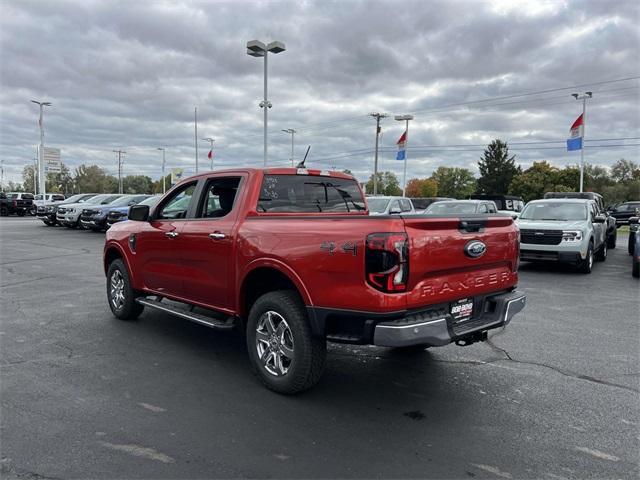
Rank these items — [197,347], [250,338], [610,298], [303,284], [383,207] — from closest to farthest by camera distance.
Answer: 1. [303,284]
2. [250,338]
3. [197,347]
4. [610,298]
5. [383,207]

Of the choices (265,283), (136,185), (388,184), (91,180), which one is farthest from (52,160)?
(388,184)

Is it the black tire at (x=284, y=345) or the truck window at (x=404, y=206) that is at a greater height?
the truck window at (x=404, y=206)

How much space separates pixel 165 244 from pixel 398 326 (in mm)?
3116

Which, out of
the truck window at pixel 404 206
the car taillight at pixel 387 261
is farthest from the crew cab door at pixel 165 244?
the truck window at pixel 404 206

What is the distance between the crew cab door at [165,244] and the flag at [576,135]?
30028mm

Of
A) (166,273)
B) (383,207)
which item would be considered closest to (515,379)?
(166,273)

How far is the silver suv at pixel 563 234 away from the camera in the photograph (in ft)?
35.9

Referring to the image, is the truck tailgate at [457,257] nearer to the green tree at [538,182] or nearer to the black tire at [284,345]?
the black tire at [284,345]

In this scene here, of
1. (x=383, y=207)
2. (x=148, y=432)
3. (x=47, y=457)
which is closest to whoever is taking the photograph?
(x=47, y=457)

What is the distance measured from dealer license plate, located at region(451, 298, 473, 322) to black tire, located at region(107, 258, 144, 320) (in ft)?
13.6

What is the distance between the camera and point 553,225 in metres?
11.3

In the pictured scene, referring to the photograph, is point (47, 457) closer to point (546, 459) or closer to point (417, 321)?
point (417, 321)

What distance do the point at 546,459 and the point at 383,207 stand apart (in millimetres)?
13319

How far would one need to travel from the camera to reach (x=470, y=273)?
397 cm
